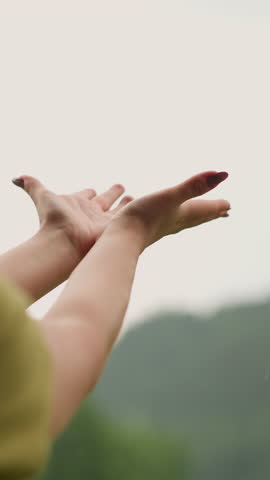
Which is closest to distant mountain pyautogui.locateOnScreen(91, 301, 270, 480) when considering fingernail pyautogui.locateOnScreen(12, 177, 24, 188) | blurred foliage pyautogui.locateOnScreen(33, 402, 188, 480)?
blurred foliage pyautogui.locateOnScreen(33, 402, 188, 480)

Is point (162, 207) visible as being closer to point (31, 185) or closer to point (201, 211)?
point (201, 211)

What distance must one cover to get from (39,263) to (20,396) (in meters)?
0.29

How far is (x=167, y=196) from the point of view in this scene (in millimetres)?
491

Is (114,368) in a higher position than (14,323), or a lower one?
lower

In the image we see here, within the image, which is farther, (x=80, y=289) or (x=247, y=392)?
(x=247, y=392)

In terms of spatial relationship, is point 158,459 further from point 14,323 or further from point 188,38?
point 14,323

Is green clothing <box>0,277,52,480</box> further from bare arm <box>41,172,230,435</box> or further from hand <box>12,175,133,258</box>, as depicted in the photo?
hand <box>12,175,133,258</box>

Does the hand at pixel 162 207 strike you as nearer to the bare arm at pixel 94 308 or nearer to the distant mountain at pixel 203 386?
the bare arm at pixel 94 308

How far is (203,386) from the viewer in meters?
3.44

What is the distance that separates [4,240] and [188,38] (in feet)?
4.57

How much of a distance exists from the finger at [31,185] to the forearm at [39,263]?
0.34ft

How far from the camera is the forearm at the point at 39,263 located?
0.52 meters

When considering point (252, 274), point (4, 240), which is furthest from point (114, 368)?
point (4, 240)

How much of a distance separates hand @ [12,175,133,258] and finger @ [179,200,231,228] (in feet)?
0.30
